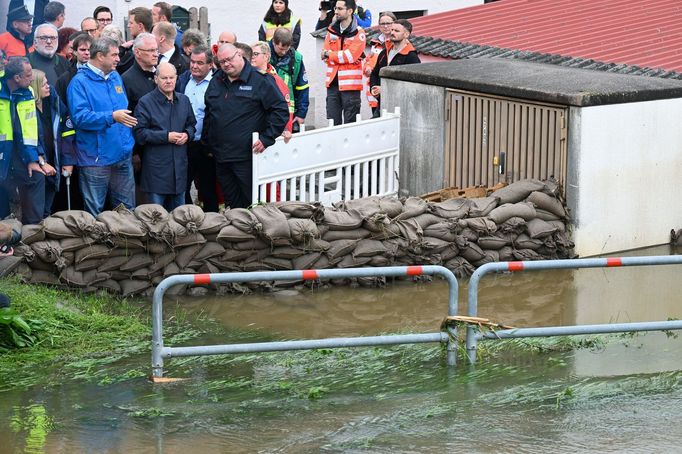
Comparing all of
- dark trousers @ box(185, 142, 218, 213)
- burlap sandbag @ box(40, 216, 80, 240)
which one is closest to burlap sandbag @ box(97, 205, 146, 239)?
burlap sandbag @ box(40, 216, 80, 240)

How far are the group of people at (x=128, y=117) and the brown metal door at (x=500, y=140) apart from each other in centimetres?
180

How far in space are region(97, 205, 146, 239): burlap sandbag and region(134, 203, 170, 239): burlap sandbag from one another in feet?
0.15

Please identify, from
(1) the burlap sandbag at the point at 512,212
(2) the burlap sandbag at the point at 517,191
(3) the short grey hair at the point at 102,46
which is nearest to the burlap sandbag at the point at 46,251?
(3) the short grey hair at the point at 102,46

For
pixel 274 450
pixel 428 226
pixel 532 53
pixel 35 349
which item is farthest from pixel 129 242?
pixel 532 53

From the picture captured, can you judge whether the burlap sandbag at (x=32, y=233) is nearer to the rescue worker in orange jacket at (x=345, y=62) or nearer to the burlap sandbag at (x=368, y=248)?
the burlap sandbag at (x=368, y=248)

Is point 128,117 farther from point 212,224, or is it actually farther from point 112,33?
point 112,33

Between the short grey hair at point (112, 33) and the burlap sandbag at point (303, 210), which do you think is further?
the short grey hair at point (112, 33)

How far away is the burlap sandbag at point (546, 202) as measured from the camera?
1159 centimetres

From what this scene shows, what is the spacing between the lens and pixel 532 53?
51.6ft

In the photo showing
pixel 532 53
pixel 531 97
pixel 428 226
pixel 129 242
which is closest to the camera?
pixel 129 242

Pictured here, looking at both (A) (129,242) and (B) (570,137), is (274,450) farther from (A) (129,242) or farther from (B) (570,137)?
(B) (570,137)

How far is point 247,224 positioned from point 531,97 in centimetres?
318

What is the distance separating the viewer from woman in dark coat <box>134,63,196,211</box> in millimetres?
10914

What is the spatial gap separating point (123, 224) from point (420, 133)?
413 centimetres
